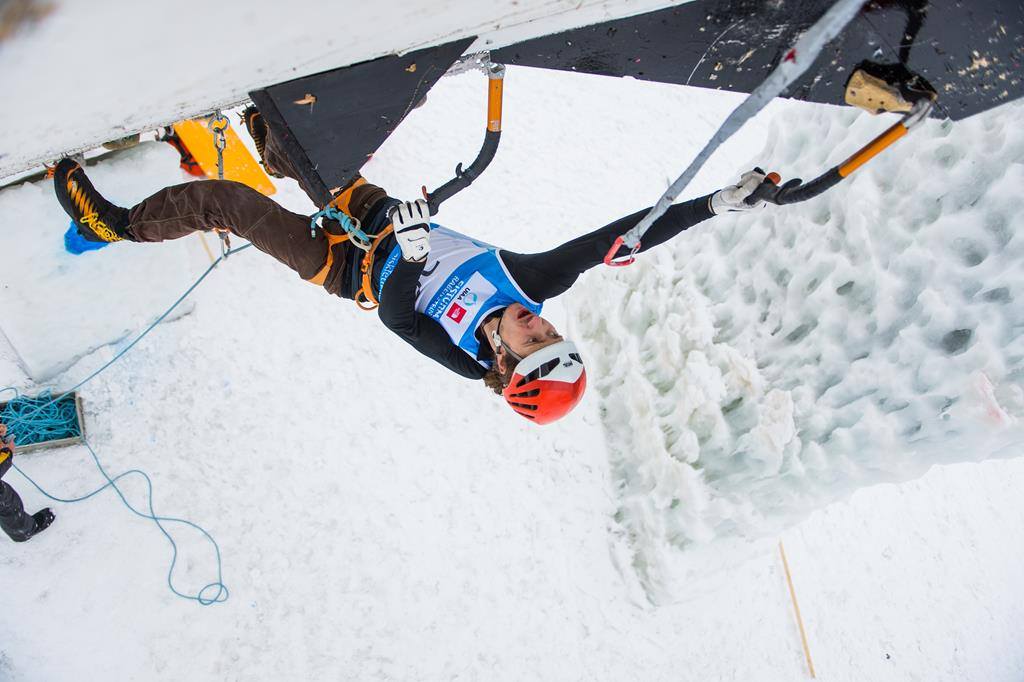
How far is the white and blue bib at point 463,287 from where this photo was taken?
250cm

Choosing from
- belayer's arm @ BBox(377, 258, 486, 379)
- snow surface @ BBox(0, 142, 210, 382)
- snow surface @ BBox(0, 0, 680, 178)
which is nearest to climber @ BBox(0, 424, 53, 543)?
snow surface @ BBox(0, 142, 210, 382)

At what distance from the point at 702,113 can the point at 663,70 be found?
3.87 meters

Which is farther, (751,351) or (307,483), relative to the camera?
(307,483)

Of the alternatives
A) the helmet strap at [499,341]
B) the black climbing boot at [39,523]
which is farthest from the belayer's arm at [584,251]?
the black climbing boot at [39,523]

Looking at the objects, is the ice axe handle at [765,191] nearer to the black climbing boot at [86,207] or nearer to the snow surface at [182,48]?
the snow surface at [182,48]

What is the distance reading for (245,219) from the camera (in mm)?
2449

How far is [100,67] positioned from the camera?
111cm

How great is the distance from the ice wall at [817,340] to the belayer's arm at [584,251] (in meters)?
1.18

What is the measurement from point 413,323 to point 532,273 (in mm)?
515

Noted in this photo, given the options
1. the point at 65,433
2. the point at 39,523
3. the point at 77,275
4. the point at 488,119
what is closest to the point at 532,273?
the point at 488,119

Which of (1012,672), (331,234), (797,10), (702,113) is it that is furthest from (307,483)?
(1012,672)

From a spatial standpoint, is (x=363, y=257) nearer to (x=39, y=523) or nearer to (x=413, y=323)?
(x=413, y=323)

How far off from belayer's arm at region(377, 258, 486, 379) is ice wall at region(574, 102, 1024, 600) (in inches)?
57.3

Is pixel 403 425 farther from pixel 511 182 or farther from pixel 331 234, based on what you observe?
pixel 511 182
